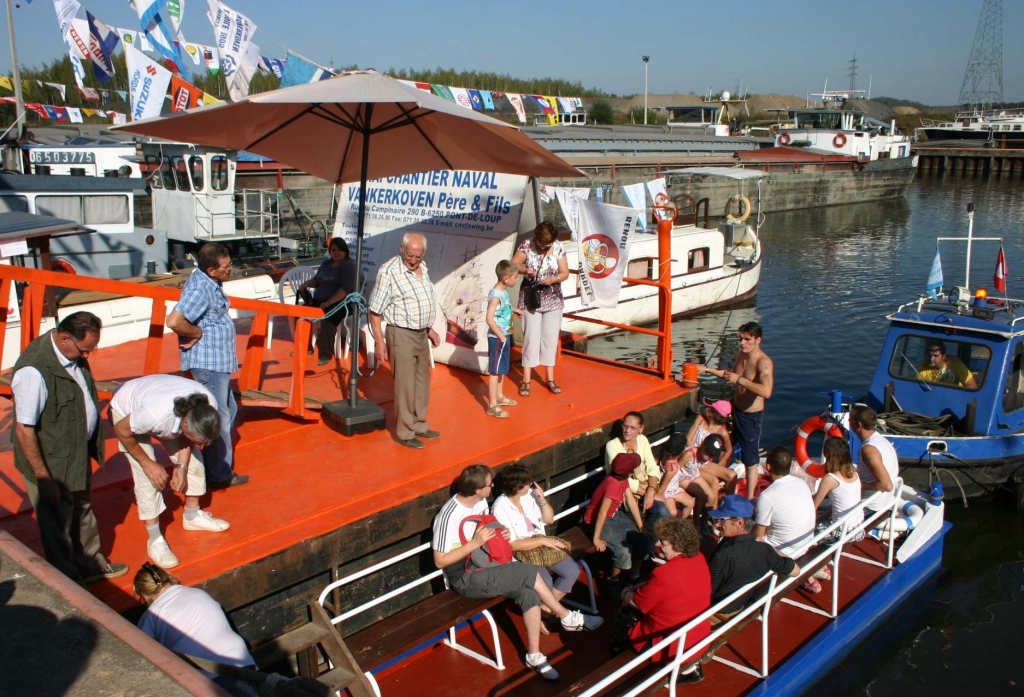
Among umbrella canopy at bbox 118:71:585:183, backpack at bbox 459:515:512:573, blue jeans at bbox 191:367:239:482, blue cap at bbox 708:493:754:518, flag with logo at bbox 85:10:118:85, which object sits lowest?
backpack at bbox 459:515:512:573

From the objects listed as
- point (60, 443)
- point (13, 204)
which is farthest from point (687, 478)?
point (13, 204)

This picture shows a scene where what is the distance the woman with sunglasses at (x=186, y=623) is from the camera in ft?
13.9

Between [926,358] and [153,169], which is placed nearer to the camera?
[926,358]

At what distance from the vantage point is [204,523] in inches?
209

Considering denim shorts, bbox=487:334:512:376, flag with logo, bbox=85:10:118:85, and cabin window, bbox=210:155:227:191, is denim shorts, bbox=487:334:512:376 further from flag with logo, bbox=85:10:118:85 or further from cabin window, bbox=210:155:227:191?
cabin window, bbox=210:155:227:191

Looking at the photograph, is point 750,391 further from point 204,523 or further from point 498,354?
point 204,523

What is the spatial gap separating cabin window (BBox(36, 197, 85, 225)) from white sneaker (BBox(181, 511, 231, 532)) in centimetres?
1001

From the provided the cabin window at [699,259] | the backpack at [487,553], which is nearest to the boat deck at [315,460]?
the backpack at [487,553]

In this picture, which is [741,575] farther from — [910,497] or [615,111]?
[615,111]

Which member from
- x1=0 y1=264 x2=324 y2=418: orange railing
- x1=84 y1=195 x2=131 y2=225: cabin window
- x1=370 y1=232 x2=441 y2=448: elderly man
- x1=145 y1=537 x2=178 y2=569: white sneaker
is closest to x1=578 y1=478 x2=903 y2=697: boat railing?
x1=145 y1=537 x2=178 y2=569: white sneaker

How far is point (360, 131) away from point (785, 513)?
4713 millimetres

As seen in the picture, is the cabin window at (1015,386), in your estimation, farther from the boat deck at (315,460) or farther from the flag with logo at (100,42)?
the flag with logo at (100,42)

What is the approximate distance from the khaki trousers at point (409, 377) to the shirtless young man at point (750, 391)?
281cm

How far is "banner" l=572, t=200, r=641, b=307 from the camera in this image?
340 inches
